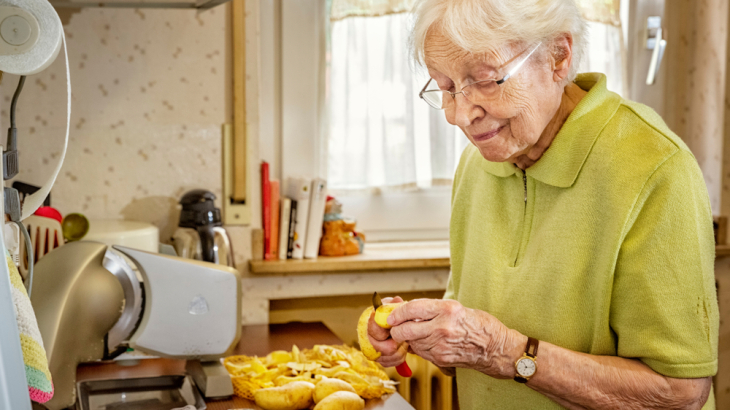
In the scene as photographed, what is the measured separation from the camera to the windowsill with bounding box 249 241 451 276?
196 cm

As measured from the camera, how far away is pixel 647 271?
0.91m

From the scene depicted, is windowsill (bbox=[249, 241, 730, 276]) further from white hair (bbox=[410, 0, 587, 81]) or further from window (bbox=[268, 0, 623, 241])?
white hair (bbox=[410, 0, 587, 81])

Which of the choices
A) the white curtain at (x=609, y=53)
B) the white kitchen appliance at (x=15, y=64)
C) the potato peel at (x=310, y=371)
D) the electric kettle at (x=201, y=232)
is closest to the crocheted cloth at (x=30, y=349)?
the white kitchen appliance at (x=15, y=64)

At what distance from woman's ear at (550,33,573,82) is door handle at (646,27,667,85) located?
160cm

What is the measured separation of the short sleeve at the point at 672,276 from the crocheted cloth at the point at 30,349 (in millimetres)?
758

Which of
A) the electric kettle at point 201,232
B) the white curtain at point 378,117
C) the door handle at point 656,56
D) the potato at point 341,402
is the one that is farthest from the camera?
the door handle at point 656,56

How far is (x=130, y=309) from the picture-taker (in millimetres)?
1162

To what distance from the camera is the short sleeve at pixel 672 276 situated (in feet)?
2.94

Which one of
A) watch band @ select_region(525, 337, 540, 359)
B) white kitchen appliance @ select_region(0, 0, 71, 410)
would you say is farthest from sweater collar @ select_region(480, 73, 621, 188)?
white kitchen appliance @ select_region(0, 0, 71, 410)

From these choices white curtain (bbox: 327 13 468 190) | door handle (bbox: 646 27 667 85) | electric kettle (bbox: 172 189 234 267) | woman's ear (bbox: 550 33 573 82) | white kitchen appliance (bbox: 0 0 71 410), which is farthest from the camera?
door handle (bbox: 646 27 667 85)

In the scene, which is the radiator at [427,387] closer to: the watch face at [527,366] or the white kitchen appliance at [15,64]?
the watch face at [527,366]

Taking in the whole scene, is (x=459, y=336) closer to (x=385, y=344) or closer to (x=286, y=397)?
(x=385, y=344)

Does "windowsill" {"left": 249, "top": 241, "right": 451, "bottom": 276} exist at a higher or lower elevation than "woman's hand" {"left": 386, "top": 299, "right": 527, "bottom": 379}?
lower

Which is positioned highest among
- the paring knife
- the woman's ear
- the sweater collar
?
the woman's ear
